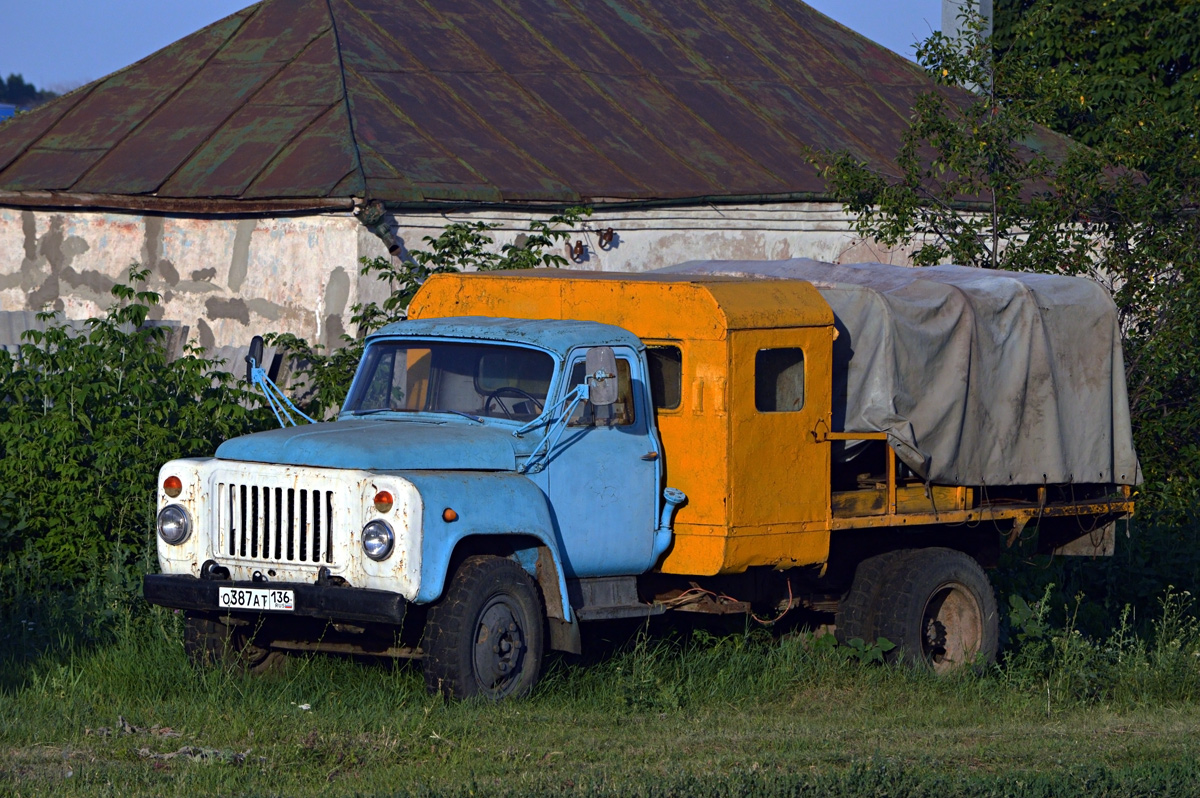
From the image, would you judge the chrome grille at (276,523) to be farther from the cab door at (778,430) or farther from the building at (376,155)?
the building at (376,155)

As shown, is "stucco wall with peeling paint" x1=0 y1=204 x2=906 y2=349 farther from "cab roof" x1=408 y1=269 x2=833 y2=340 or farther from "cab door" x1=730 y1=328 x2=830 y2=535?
"cab door" x1=730 y1=328 x2=830 y2=535

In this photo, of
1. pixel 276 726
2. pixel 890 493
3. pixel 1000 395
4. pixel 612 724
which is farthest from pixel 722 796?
pixel 1000 395

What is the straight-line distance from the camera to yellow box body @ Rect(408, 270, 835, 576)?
27.2ft

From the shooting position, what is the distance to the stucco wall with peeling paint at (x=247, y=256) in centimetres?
1409

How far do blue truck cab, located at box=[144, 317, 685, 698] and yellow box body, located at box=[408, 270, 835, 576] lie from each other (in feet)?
0.60

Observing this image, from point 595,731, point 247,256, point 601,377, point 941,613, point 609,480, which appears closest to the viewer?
point 595,731

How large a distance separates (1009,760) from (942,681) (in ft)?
6.49

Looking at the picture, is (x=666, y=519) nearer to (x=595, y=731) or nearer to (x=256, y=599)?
(x=595, y=731)

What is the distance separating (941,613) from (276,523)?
168 inches

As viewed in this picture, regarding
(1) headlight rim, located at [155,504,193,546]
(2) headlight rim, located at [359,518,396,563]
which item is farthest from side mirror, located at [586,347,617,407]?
(1) headlight rim, located at [155,504,193,546]

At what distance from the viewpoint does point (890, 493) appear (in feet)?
30.0

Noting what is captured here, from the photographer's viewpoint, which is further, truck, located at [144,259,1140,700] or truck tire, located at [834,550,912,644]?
truck tire, located at [834,550,912,644]

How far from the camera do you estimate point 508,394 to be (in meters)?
8.29

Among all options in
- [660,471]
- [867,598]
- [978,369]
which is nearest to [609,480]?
[660,471]
